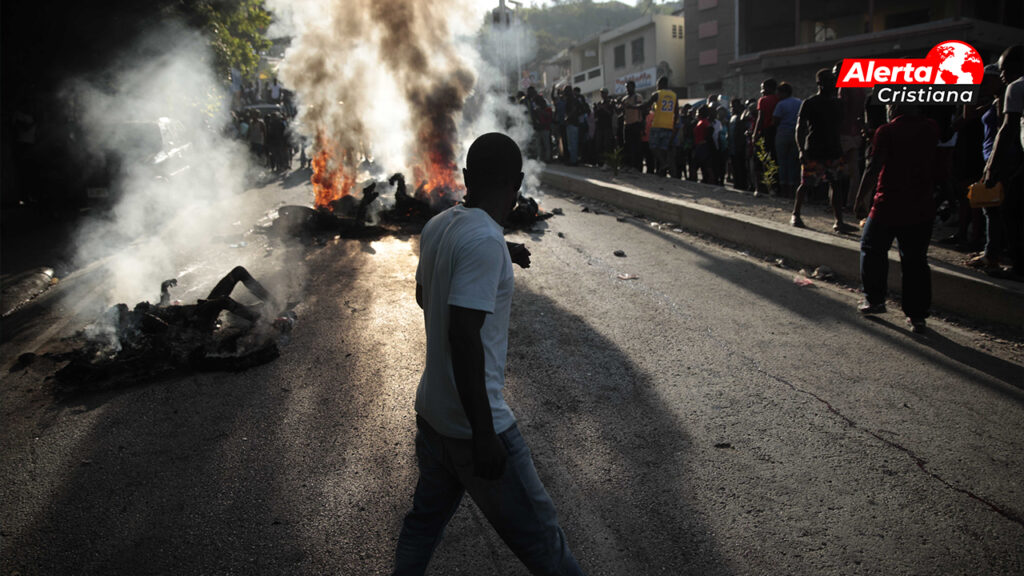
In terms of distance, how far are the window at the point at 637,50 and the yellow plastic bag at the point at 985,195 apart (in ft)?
131

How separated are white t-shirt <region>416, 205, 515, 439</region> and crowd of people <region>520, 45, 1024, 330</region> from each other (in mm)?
4225

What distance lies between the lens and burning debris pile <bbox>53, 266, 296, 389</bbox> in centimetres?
466

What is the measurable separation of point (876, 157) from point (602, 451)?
3403 mm

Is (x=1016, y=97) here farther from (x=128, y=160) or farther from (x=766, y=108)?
(x=128, y=160)

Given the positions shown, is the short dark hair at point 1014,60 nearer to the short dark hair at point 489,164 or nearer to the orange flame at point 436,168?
the short dark hair at point 489,164

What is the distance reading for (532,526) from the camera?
1.89 meters

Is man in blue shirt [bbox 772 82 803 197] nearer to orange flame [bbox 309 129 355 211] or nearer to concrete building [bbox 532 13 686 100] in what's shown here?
orange flame [bbox 309 129 355 211]

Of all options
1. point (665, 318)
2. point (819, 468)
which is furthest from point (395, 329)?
point (819, 468)

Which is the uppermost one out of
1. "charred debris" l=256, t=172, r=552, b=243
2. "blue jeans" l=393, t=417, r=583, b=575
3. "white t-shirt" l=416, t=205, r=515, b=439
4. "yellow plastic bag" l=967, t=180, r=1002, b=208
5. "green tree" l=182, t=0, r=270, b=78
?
"green tree" l=182, t=0, r=270, b=78

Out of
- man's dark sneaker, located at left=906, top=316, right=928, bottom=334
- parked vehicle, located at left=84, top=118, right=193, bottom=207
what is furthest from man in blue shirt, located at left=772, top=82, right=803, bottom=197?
parked vehicle, located at left=84, top=118, right=193, bottom=207

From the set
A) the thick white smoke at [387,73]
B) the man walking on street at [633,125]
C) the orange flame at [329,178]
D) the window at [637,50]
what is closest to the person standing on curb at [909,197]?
the thick white smoke at [387,73]

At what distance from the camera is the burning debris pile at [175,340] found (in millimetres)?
4656

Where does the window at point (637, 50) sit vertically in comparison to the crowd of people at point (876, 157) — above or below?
above

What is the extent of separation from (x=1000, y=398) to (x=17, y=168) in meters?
16.3
